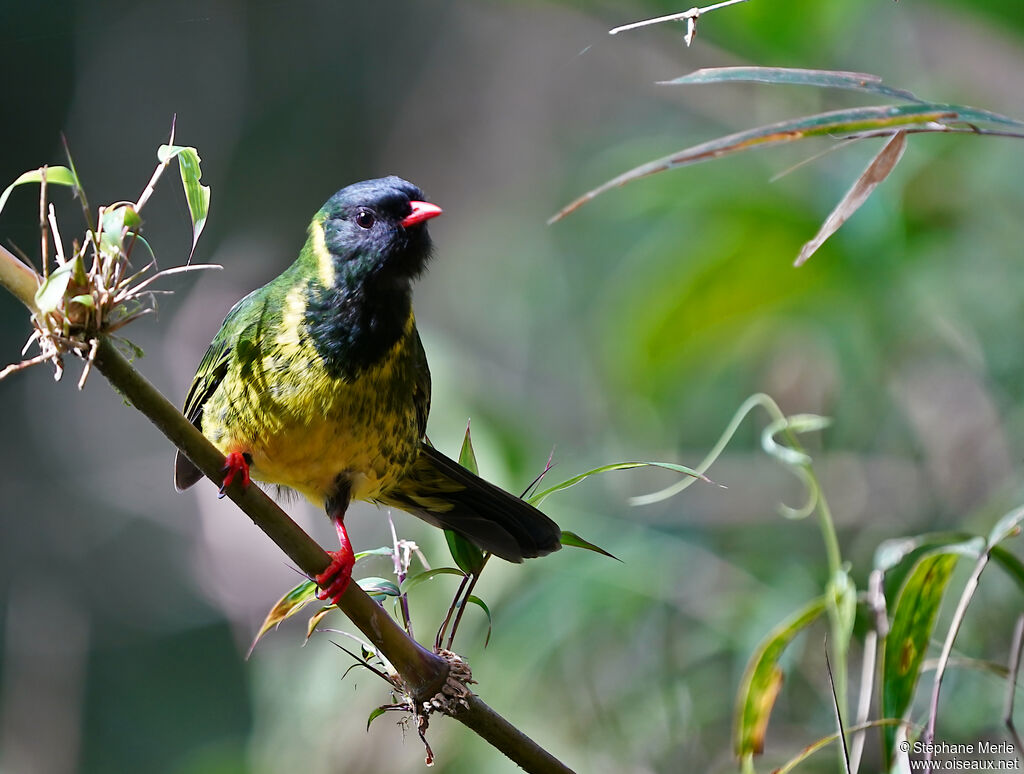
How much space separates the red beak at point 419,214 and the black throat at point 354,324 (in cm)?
13

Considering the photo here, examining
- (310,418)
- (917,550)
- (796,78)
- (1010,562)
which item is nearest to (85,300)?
(796,78)

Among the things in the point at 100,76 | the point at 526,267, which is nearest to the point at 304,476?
the point at 526,267

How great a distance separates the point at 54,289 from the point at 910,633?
1.17 m

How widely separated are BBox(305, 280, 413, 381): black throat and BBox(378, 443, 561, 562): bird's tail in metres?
0.26

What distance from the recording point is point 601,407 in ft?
13.8

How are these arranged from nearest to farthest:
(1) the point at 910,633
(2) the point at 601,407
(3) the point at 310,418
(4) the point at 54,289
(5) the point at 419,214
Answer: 1. (4) the point at 54,289
2. (1) the point at 910,633
3. (3) the point at 310,418
4. (5) the point at 419,214
5. (2) the point at 601,407

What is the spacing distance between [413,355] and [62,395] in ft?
13.2

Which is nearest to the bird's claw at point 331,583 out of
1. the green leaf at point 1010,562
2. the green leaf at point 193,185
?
the green leaf at point 193,185

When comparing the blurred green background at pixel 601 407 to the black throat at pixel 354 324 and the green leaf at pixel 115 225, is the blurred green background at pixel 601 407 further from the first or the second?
the green leaf at pixel 115 225

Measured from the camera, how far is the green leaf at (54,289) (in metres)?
0.98

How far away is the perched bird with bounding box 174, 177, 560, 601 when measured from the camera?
208 cm

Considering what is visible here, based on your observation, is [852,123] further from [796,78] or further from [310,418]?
[310,418]

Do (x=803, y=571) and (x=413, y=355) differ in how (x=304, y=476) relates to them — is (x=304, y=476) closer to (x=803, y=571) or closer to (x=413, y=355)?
(x=413, y=355)

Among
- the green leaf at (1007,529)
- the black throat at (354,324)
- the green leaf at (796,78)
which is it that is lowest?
the green leaf at (1007,529)
